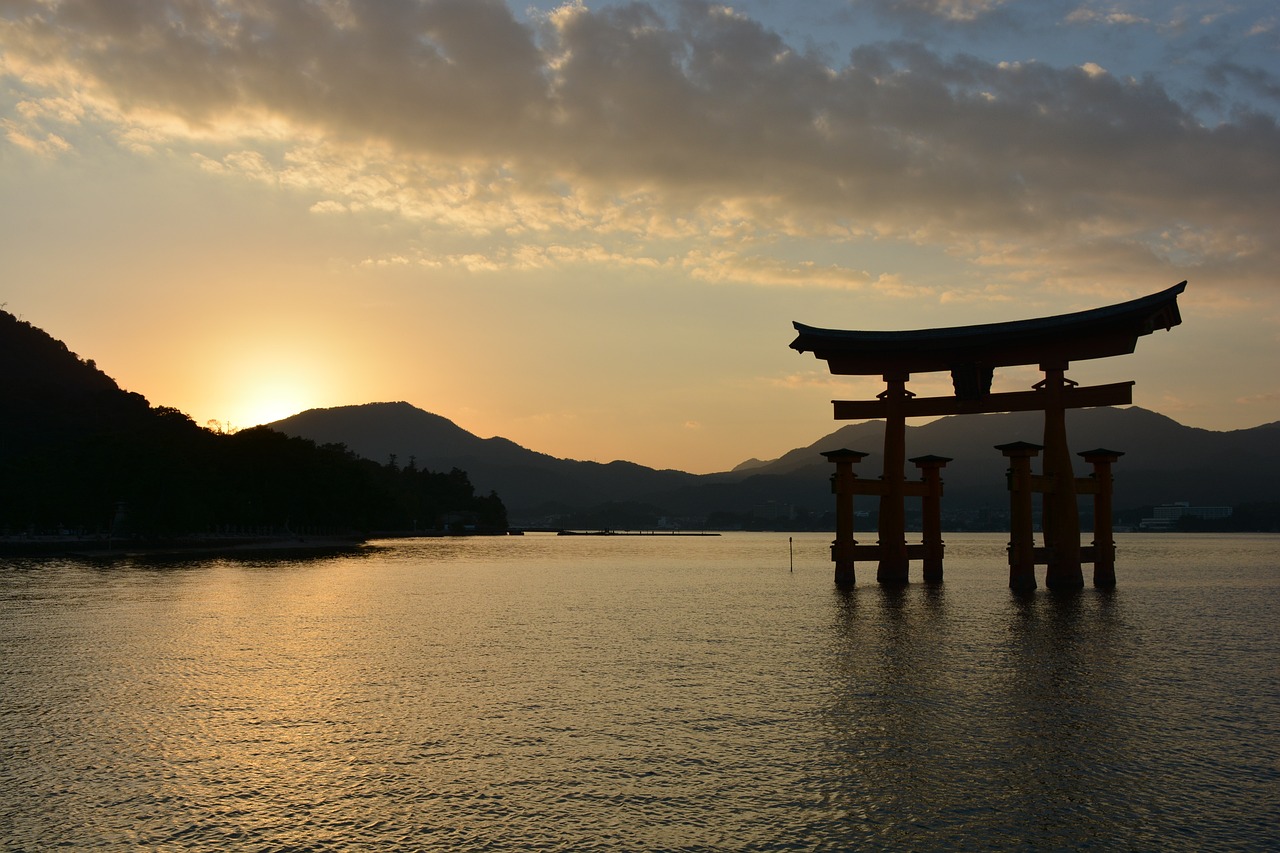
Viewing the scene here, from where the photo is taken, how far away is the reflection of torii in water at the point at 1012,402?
135ft

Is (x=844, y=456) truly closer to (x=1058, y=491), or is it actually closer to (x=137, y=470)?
(x=1058, y=491)

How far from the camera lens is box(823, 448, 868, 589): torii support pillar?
4525 cm

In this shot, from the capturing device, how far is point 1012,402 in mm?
44562

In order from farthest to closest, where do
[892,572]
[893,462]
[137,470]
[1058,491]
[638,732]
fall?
[137,470], [892,572], [893,462], [1058,491], [638,732]

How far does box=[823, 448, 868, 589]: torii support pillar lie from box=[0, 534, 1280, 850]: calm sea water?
1054cm

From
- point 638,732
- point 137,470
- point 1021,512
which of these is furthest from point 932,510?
point 137,470

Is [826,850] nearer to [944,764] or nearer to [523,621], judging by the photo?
[944,764]

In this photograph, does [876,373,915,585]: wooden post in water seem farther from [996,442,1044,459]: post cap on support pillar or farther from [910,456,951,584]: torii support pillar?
[996,442,1044,459]: post cap on support pillar

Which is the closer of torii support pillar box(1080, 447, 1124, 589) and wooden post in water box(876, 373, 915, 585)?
wooden post in water box(876, 373, 915, 585)

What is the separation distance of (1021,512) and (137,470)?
Answer: 77303 millimetres

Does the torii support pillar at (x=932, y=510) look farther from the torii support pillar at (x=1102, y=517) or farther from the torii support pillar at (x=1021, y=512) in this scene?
the torii support pillar at (x=1102, y=517)

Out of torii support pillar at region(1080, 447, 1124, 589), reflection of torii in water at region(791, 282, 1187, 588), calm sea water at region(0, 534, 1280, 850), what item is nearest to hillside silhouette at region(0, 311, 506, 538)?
calm sea water at region(0, 534, 1280, 850)

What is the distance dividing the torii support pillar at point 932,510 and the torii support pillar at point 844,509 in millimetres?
3732

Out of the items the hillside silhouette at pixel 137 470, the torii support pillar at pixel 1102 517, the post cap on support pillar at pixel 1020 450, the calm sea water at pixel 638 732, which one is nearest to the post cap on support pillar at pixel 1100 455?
the torii support pillar at pixel 1102 517
